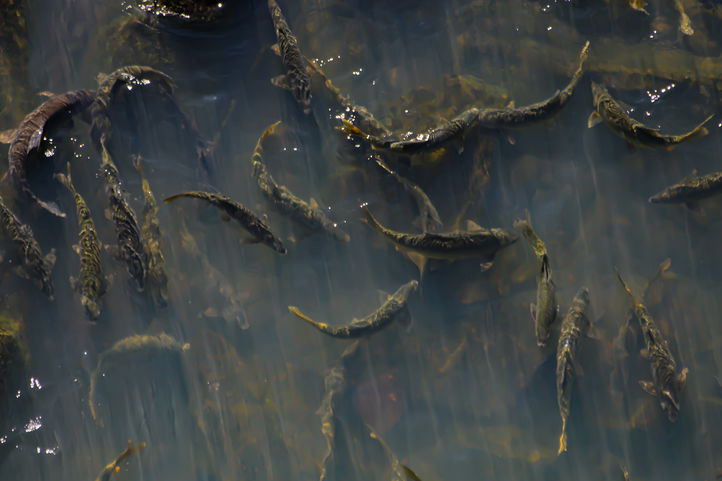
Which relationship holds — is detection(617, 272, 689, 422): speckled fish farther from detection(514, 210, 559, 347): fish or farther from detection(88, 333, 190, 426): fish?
detection(88, 333, 190, 426): fish

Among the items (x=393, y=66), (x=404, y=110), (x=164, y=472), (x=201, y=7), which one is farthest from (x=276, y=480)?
(x=201, y=7)

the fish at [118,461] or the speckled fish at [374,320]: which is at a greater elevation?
the speckled fish at [374,320]

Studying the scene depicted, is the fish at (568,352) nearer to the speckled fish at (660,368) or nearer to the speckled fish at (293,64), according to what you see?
the speckled fish at (660,368)

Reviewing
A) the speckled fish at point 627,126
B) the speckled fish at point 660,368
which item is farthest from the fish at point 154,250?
the speckled fish at point 627,126

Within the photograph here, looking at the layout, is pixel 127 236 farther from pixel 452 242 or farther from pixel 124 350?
pixel 452 242

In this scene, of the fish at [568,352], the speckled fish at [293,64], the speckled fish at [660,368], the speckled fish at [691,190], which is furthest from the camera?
the speckled fish at [293,64]

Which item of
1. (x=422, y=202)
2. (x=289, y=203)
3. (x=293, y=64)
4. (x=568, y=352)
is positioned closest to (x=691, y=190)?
(x=568, y=352)
